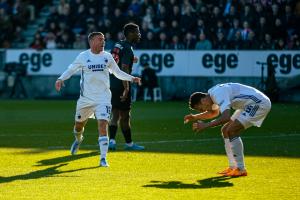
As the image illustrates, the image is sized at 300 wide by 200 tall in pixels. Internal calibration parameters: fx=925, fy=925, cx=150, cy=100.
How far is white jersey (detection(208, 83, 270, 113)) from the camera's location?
13.5 m

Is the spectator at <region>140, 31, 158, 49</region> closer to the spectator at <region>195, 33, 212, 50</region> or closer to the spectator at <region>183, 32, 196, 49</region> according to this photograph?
the spectator at <region>183, 32, 196, 49</region>

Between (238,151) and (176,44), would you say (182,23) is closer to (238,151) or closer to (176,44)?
(176,44)

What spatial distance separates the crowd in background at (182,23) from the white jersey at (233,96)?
70.7ft

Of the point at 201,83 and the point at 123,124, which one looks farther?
the point at 201,83

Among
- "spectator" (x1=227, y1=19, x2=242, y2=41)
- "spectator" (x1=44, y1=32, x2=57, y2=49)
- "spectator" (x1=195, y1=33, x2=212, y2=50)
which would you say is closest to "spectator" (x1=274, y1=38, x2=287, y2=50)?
"spectator" (x1=227, y1=19, x2=242, y2=41)

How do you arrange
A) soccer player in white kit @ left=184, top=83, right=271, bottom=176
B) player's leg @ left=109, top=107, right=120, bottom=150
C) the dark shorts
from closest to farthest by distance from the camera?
soccer player in white kit @ left=184, top=83, right=271, bottom=176 → the dark shorts → player's leg @ left=109, top=107, right=120, bottom=150

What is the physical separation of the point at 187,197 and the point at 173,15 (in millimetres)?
26800

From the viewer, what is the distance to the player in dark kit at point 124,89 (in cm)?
1788

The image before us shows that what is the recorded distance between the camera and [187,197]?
11555 millimetres

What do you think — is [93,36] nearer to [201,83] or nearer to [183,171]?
[183,171]

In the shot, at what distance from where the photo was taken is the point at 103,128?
15477 millimetres

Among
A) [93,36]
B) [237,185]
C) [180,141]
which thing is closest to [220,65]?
[180,141]

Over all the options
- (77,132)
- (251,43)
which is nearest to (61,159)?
(77,132)

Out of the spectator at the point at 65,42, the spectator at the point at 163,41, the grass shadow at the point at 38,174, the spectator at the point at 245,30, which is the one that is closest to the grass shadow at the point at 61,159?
the grass shadow at the point at 38,174
